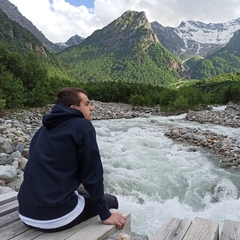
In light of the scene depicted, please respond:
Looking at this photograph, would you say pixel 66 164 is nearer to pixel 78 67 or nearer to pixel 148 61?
pixel 78 67

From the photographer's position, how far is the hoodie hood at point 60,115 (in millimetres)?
2129

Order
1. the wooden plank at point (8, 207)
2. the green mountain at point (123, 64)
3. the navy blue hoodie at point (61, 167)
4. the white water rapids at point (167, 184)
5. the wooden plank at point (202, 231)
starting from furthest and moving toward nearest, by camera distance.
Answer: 1. the green mountain at point (123, 64)
2. the white water rapids at point (167, 184)
3. the wooden plank at point (8, 207)
4. the wooden plank at point (202, 231)
5. the navy blue hoodie at point (61, 167)

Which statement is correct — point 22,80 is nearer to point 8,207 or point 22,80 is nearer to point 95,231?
point 8,207

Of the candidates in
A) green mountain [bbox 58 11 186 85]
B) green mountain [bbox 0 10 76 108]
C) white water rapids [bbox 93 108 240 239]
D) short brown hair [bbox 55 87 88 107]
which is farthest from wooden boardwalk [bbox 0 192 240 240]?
green mountain [bbox 58 11 186 85]

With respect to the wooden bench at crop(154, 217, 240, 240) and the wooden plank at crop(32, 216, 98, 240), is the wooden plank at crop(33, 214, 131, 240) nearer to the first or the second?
the wooden plank at crop(32, 216, 98, 240)

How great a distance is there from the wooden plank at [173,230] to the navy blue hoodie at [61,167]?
56 centimetres

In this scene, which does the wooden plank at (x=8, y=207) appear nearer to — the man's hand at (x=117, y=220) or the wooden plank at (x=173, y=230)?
the man's hand at (x=117, y=220)

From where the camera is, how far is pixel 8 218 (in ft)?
8.14

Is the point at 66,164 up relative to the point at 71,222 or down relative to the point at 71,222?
up

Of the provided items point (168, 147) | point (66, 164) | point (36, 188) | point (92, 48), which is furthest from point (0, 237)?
point (92, 48)

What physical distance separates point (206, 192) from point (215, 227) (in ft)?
13.2

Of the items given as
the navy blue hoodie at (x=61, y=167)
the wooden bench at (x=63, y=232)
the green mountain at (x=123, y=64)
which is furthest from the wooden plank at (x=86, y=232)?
the green mountain at (x=123, y=64)

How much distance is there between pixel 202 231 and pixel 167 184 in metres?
4.35

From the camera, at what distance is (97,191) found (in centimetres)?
212
